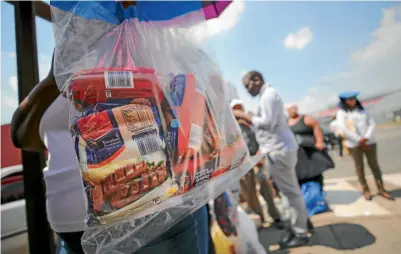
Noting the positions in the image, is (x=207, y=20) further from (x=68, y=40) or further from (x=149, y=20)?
(x=68, y=40)

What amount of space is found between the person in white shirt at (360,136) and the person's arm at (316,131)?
1.90ft

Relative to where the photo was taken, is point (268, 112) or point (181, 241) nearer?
point (181, 241)

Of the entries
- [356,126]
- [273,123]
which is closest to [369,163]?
[356,126]

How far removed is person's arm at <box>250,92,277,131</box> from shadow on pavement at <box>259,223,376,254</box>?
0.97 metres

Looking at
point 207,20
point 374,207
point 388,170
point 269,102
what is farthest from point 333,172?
point 207,20

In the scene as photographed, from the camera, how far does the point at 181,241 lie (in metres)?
0.65

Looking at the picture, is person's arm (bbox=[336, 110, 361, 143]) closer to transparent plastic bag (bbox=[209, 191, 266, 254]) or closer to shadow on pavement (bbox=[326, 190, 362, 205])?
shadow on pavement (bbox=[326, 190, 362, 205])

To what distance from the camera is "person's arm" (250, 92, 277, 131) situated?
1991mm

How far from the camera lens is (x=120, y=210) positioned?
1.70ft

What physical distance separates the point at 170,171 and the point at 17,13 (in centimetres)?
132

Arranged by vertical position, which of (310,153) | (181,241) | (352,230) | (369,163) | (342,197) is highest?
(181,241)

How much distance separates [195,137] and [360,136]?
299 cm

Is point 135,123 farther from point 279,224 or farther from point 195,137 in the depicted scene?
point 279,224

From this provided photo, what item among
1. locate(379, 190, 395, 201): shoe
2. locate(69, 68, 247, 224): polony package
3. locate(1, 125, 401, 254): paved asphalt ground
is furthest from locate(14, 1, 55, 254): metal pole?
locate(379, 190, 395, 201): shoe
